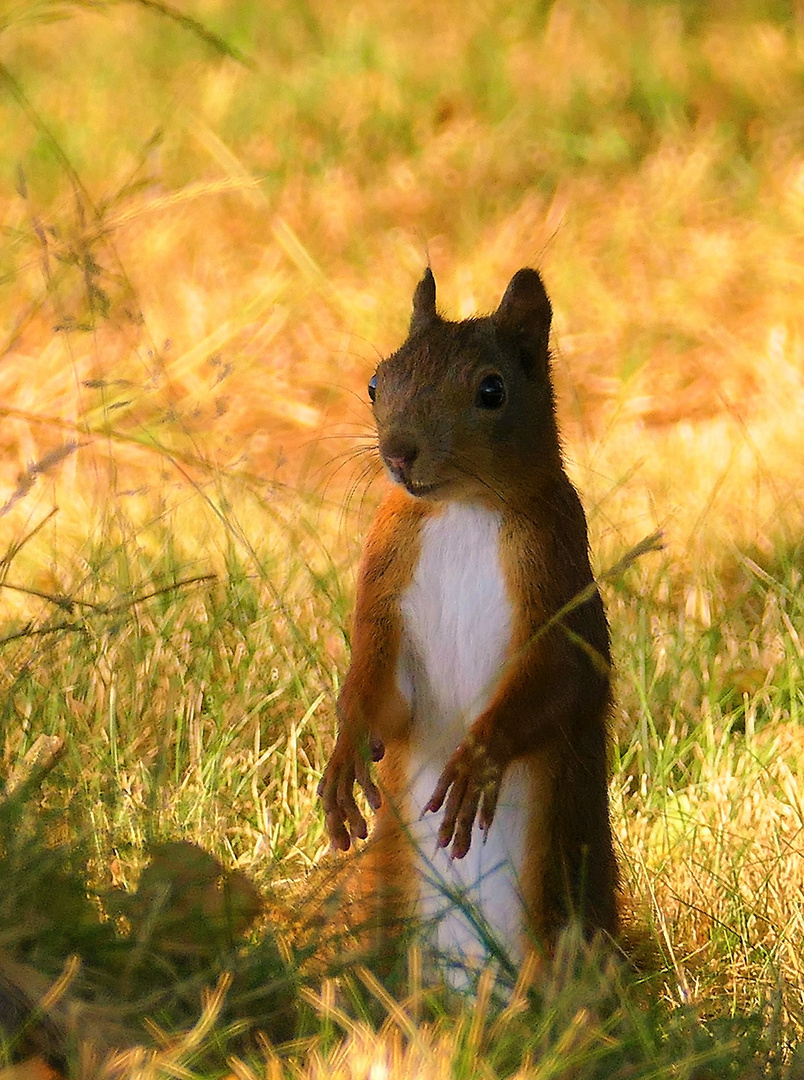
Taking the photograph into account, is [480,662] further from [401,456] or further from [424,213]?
[424,213]

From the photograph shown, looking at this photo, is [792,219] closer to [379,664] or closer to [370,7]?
[370,7]

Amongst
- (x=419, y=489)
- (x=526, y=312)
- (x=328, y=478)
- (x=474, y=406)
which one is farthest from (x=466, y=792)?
(x=328, y=478)

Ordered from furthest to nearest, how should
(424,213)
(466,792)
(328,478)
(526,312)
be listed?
(424,213)
(328,478)
(526,312)
(466,792)

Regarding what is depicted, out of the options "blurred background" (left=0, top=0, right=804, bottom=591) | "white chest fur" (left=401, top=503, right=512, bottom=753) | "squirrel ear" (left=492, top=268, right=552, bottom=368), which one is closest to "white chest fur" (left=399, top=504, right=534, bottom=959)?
"white chest fur" (left=401, top=503, right=512, bottom=753)

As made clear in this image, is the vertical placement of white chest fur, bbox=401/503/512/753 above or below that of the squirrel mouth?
below

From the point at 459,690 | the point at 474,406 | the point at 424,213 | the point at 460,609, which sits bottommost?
the point at 459,690

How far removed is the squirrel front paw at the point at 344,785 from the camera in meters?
2.79

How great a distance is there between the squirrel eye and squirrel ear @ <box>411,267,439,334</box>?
0.64 ft

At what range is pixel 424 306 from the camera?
2.98m

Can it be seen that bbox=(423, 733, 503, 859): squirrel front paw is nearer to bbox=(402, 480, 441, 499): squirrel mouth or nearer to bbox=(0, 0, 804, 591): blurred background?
bbox=(402, 480, 441, 499): squirrel mouth

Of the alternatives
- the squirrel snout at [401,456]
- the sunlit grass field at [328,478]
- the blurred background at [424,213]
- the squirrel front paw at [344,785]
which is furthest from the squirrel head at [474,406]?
the blurred background at [424,213]

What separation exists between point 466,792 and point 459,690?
0.66 feet

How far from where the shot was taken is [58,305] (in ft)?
8.73

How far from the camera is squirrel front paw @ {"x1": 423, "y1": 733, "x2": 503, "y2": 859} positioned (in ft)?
8.73
